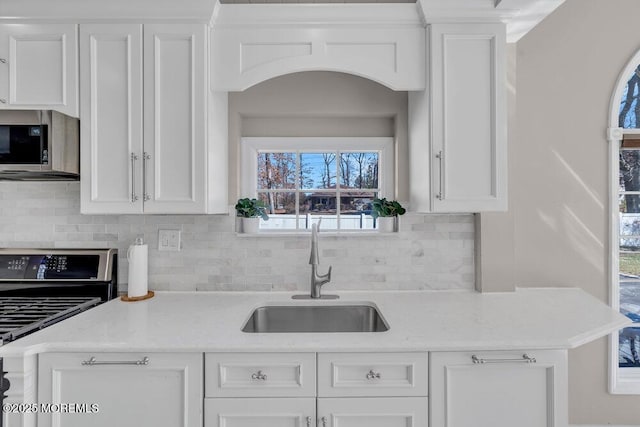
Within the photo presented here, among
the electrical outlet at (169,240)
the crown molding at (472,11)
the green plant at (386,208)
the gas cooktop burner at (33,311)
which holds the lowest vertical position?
the gas cooktop burner at (33,311)

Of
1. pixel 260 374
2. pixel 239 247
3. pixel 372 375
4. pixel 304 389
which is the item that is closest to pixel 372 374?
pixel 372 375

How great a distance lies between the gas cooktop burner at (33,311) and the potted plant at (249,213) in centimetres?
83

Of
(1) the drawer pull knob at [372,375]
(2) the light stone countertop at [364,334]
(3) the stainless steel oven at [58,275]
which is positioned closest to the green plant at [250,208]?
(2) the light stone countertop at [364,334]

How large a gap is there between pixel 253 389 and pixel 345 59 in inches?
58.6

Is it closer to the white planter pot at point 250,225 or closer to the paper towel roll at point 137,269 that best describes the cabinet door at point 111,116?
the paper towel roll at point 137,269

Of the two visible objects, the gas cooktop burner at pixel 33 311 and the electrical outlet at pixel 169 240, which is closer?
the gas cooktop burner at pixel 33 311

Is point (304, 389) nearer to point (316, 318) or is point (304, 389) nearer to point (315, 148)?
point (316, 318)

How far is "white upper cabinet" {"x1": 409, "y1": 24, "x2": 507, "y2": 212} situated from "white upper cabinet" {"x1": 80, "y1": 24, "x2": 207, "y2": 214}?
1.10 meters

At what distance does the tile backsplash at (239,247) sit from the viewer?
2.02 m

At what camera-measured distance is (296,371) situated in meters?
1.32

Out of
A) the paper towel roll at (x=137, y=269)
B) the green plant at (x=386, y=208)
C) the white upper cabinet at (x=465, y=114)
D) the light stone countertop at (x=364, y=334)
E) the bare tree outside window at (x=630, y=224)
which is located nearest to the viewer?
the light stone countertop at (x=364, y=334)

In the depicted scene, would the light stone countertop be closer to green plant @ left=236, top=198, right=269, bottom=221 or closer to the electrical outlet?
the electrical outlet

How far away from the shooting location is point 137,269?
1871 millimetres

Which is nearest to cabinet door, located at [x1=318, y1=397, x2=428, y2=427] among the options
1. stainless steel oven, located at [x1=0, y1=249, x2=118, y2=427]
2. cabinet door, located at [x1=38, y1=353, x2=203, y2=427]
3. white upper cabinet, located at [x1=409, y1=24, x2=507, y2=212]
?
cabinet door, located at [x1=38, y1=353, x2=203, y2=427]
